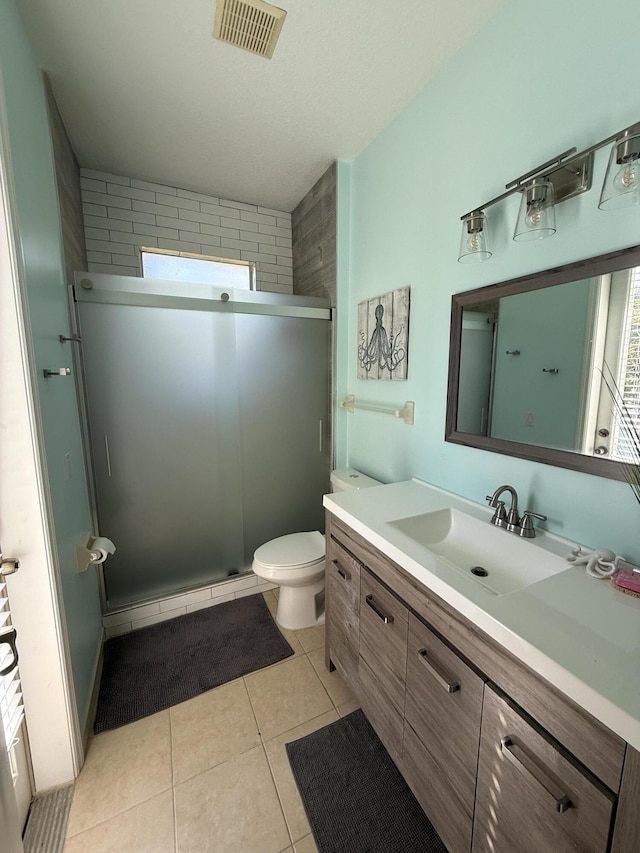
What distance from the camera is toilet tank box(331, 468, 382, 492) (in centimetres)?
196

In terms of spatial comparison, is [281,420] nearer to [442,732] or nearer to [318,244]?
[318,244]

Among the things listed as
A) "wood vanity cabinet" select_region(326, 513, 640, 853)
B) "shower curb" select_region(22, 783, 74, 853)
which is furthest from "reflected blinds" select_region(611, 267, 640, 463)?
"shower curb" select_region(22, 783, 74, 853)

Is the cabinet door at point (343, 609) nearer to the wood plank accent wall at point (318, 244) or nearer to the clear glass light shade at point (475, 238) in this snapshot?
the wood plank accent wall at point (318, 244)

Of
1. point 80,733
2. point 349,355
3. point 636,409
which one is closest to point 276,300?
point 349,355

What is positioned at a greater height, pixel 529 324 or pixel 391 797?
pixel 529 324

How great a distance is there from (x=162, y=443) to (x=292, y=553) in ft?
3.24

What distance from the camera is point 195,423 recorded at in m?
2.09

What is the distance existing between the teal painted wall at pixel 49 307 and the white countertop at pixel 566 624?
1.18 m

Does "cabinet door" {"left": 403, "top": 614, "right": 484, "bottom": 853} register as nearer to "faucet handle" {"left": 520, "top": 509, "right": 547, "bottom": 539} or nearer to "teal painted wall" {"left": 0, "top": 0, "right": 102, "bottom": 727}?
"faucet handle" {"left": 520, "top": 509, "right": 547, "bottom": 539}

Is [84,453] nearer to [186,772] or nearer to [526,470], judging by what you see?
[186,772]

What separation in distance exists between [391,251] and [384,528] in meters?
1.43

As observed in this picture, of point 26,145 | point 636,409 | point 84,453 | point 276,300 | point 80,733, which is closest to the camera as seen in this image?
point 636,409

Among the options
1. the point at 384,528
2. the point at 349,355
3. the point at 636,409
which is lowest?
the point at 384,528

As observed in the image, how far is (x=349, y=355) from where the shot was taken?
2.29m
